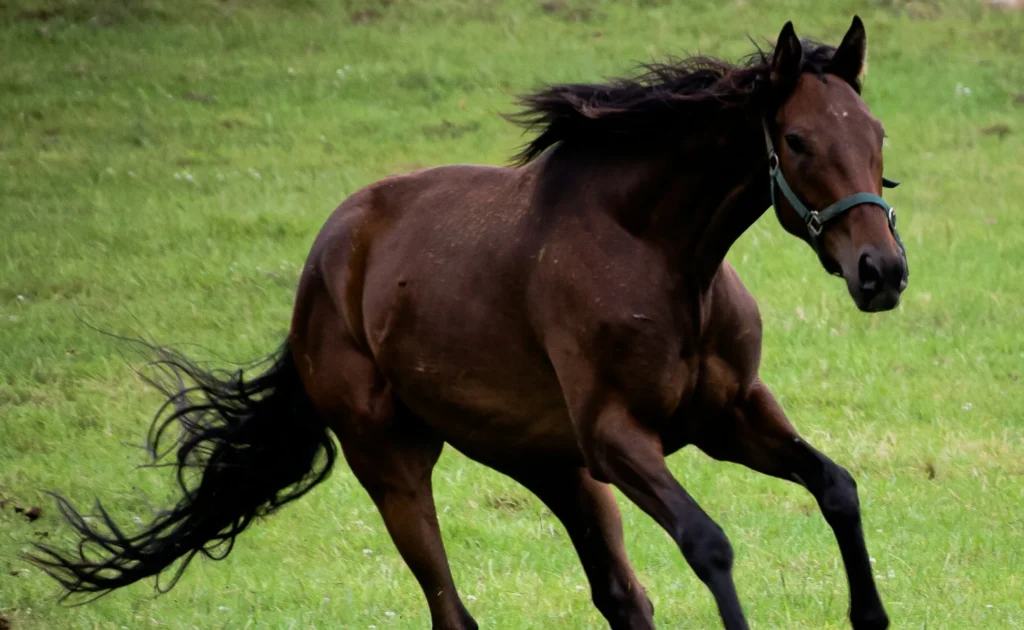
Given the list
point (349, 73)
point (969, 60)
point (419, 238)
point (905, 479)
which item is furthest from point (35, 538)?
point (969, 60)

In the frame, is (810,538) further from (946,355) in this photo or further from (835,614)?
(946,355)

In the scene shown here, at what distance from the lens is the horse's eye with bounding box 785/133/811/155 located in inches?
159

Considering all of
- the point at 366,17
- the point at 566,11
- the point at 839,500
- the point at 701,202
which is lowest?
the point at 366,17

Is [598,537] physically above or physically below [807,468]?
below

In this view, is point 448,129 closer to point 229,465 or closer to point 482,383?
point 229,465

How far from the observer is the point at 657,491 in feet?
13.8

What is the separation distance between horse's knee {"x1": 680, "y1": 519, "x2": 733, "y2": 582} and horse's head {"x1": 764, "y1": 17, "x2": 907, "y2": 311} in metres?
0.74

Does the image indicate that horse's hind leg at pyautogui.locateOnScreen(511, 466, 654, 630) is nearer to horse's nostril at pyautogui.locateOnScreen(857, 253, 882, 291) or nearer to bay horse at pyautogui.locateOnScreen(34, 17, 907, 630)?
bay horse at pyautogui.locateOnScreen(34, 17, 907, 630)

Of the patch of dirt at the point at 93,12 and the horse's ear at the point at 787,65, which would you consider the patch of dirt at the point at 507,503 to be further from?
the patch of dirt at the point at 93,12

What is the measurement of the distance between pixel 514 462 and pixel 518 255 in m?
0.69

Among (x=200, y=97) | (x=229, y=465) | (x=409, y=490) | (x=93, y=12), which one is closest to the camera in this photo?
(x=409, y=490)

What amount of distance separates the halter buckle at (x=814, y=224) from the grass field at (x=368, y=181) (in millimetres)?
1313

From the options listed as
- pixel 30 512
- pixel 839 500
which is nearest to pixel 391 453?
pixel 839 500

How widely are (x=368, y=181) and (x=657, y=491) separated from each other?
953 centimetres
